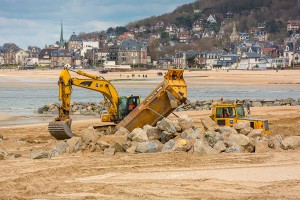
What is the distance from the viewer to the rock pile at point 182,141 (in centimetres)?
1695

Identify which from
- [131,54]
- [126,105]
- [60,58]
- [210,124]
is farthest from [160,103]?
[60,58]

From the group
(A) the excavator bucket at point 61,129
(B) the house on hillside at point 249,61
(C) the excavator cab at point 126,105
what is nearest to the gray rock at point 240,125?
(C) the excavator cab at point 126,105

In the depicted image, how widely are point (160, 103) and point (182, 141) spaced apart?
3.98m

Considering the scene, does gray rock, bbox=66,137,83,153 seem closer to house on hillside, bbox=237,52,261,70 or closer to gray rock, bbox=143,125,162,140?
gray rock, bbox=143,125,162,140

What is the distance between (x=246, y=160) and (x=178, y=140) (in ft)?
8.38

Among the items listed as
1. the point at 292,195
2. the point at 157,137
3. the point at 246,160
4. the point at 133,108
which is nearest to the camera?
the point at 292,195

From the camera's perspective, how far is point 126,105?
22500mm

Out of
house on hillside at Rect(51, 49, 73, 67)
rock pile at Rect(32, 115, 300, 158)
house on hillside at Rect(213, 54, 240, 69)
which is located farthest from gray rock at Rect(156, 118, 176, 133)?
house on hillside at Rect(51, 49, 73, 67)

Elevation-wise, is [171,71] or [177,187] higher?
[171,71]

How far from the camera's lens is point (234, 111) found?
805 inches

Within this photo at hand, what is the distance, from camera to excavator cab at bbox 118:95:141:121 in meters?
22.4

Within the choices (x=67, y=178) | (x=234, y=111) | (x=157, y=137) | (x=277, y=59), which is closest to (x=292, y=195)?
(x=67, y=178)

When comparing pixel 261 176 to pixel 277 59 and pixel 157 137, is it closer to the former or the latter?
pixel 157 137

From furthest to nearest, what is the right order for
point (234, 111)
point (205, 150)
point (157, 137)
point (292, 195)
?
point (234, 111)
point (157, 137)
point (205, 150)
point (292, 195)
